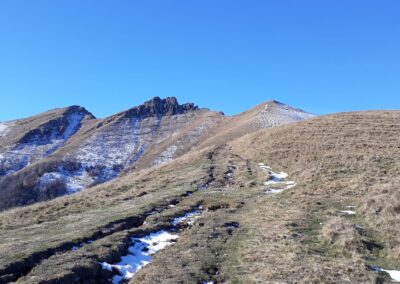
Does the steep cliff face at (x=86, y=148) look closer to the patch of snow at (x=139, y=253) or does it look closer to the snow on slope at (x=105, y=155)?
the snow on slope at (x=105, y=155)

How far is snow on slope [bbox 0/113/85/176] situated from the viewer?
103m

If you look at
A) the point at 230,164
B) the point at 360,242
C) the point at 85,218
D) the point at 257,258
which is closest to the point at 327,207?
the point at 360,242

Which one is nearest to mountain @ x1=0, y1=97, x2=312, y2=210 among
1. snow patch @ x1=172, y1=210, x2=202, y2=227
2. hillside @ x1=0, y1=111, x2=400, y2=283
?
hillside @ x1=0, y1=111, x2=400, y2=283

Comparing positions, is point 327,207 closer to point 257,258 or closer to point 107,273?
point 257,258

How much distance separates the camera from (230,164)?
46.8 meters

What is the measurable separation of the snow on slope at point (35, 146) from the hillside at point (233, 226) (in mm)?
70076

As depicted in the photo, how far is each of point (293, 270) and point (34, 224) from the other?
1732 centimetres

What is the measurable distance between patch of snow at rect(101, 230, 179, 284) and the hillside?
0.17ft

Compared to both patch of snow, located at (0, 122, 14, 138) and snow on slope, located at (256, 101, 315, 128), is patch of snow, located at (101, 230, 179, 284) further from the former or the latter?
patch of snow, located at (0, 122, 14, 138)

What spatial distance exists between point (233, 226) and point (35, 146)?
112 metres

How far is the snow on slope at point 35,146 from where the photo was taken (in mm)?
102875

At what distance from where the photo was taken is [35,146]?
121625mm

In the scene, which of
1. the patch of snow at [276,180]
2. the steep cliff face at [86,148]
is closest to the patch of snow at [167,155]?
the steep cliff face at [86,148]

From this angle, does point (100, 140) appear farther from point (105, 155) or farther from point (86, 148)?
point (105, 155)
